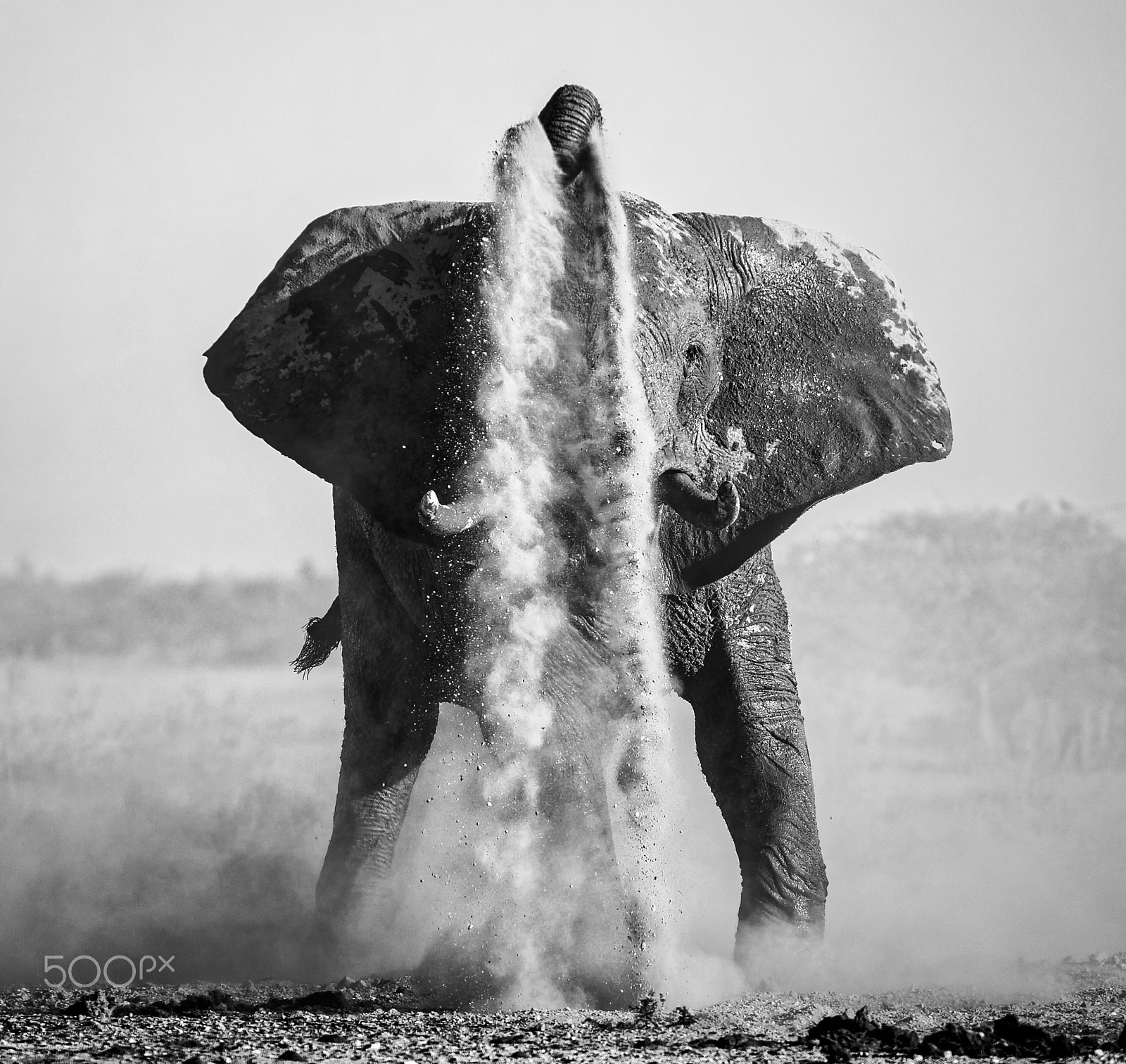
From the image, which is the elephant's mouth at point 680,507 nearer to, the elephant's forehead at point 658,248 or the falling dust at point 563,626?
the falling dust at point 563,626

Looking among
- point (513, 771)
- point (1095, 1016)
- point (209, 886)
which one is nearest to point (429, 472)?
point (513, 771)

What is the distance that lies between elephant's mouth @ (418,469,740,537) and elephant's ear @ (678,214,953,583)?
430 millimetres

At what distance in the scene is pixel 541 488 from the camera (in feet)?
25.9

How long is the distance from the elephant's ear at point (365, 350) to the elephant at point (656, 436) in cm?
1

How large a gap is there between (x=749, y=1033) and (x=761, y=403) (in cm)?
340

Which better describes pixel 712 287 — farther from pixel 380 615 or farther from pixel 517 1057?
pixel 517 1057

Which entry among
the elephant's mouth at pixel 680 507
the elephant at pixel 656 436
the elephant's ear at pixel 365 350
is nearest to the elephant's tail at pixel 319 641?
the elephant at pixel 656 436

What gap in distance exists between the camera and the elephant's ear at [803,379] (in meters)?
9.07

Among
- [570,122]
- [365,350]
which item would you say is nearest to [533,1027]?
[365,350]

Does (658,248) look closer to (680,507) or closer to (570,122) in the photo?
(570,122)

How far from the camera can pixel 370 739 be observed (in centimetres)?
1003

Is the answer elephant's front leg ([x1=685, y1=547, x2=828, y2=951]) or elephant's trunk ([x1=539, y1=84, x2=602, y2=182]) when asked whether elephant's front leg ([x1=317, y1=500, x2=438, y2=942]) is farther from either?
elephant's trunk ([x1=539, y1=84, x2=602, y2=182])

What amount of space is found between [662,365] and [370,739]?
2828 millimetres

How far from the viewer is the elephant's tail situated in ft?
35.6
